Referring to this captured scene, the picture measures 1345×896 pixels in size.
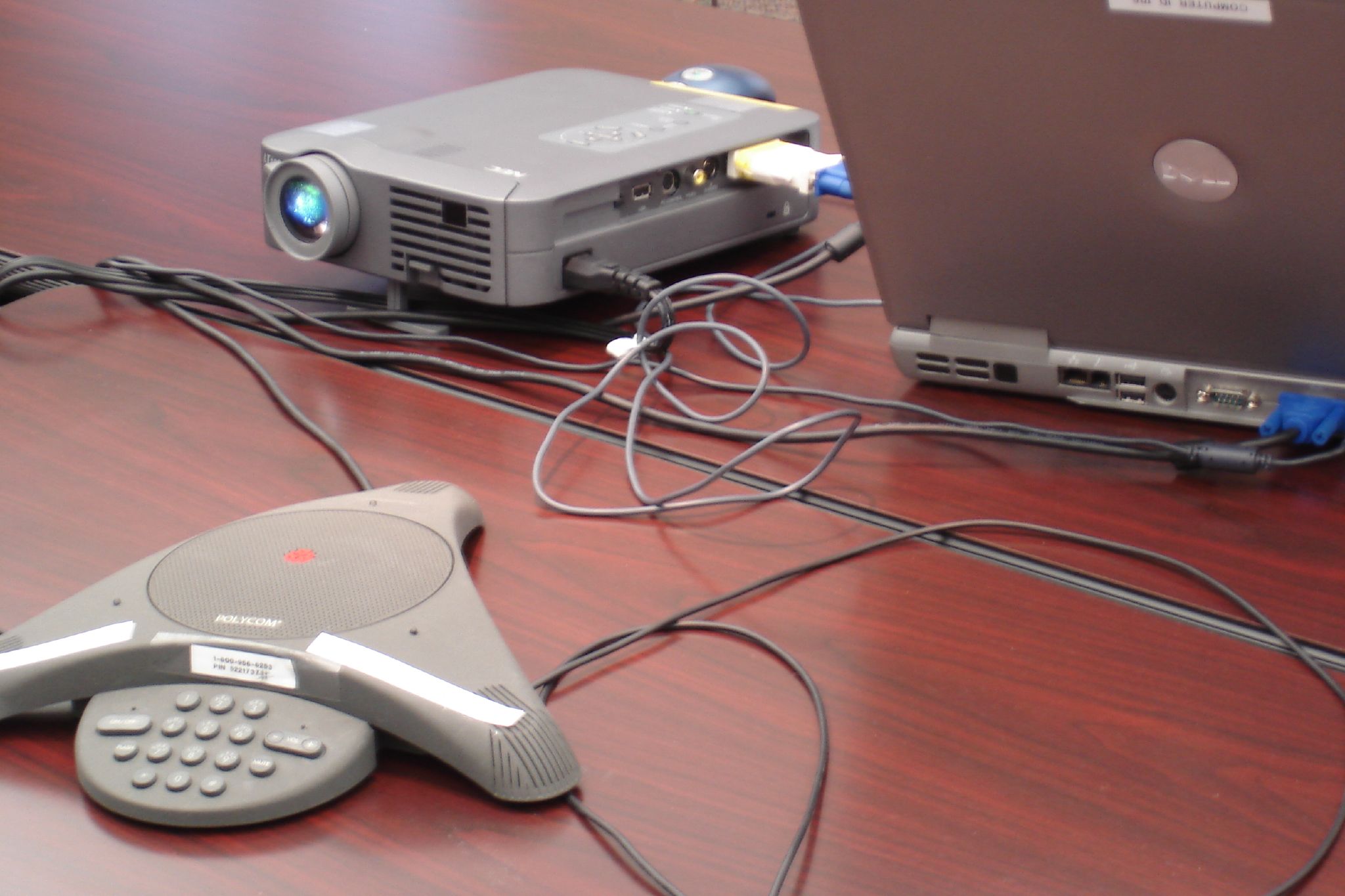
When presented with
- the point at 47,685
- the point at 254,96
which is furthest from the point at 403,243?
the point at 254,96

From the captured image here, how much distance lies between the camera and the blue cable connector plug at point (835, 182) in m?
1.07

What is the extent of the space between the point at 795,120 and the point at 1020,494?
1.40 ft

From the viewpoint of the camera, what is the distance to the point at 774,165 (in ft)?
3.31

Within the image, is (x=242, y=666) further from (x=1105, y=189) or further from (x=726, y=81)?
(x=726, y=81)

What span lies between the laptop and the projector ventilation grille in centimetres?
26

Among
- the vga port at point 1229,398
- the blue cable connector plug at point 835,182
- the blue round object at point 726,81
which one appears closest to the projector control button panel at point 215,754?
the vga port at point 1229,398

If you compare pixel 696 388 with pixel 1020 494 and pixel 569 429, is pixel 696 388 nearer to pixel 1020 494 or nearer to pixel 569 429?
pixel 569 429

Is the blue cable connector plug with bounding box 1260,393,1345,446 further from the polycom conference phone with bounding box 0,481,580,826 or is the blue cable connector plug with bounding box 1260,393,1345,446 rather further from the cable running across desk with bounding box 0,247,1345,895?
the polycom conference phone with bounding box 0,481,580,826

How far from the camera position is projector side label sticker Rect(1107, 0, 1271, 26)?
0.58 metres

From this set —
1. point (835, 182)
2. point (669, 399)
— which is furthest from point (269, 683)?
point (835, 182)

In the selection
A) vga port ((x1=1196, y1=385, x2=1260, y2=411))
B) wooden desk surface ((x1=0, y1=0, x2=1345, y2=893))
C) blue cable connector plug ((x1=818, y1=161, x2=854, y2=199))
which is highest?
blue cable connector plug ((x1=818, y1=161, x2=854, y2=199))

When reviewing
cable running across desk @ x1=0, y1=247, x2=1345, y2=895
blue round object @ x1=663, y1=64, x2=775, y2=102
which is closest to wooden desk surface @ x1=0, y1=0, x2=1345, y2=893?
cable running across desk @ x1=0, y1=247, x2=1345, y2=895

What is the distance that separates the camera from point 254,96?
136cm

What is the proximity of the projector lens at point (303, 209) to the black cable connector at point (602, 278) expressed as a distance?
6.8 inches
